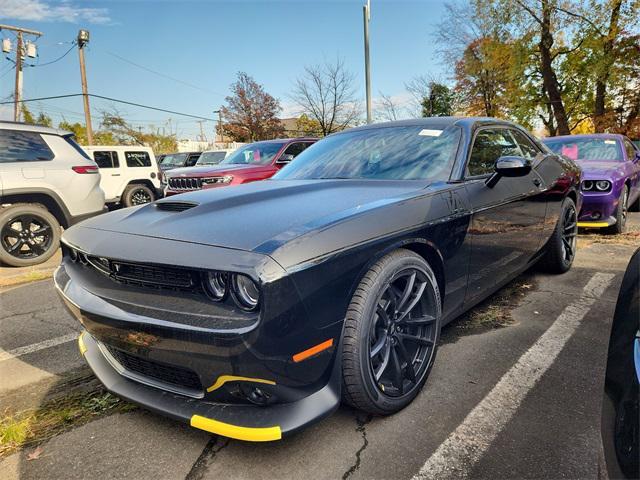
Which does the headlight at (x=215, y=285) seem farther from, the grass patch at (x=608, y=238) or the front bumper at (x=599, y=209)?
the front bumper at (x=599, y=209)

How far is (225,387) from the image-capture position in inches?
61.4

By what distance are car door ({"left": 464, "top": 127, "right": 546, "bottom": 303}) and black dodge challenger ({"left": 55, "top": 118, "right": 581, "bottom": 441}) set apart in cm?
2

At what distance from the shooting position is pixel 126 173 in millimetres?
11078

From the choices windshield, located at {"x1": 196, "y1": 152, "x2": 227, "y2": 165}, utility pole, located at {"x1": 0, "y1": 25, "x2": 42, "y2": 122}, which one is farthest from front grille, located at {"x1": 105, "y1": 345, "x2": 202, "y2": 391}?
utility pole, located at {"x1": 0, "y1": 25, "x2": 42, "y2": 122}

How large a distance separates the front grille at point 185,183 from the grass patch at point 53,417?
17.0 feet


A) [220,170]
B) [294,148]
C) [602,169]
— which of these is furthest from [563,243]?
[294,148]

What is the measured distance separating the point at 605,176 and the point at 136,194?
10.5 metres

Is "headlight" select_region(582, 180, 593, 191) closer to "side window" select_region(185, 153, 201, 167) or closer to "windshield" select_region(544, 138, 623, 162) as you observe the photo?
"windshield" select_region(544, 138, 623, 162)

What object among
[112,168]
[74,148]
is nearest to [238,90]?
[112,168]

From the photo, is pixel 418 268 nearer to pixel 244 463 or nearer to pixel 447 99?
pixel 244 463

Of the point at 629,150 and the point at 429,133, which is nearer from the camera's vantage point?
the point at 429,133

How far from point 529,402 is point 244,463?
1.39m

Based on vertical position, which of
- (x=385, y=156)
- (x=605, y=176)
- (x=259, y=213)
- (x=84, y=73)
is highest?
(x=84, y=73)

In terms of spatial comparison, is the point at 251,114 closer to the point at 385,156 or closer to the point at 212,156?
the point at 212,156
